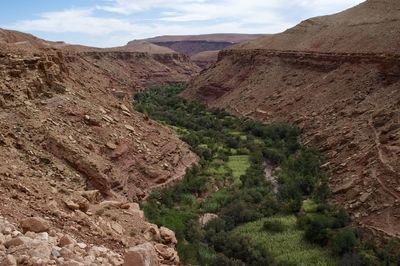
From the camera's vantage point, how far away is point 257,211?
65.9ft

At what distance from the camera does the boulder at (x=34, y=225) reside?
793 centimetres

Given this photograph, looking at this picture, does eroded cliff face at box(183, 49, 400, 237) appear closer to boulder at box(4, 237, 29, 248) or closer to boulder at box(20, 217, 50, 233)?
boulder at box(20, 217, 50, 233)

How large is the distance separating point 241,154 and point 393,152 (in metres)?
11.2

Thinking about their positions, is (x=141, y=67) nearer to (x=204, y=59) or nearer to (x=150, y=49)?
(x=150, y=49)

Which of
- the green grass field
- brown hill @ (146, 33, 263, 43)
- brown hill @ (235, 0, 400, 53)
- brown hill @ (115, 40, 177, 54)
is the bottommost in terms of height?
the green grass field

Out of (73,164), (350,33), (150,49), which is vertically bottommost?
(73,164)

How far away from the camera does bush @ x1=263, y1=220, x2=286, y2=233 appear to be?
18.2 metres

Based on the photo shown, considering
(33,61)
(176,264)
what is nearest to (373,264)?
(176,264)

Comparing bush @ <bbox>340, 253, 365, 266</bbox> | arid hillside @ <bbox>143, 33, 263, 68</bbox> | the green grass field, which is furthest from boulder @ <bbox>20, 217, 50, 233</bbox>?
arid hillside @ <bbox>143, 33, 263, 68</bbox>

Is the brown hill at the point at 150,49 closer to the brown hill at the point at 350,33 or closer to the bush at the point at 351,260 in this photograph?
the brown hill at the point at 350,33

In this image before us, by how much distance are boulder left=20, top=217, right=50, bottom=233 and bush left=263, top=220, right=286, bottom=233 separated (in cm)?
1153

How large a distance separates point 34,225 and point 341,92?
2725 centimetres

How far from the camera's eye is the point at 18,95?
59.6 ft

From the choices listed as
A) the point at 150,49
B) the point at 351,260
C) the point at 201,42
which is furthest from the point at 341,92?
the point at 201,42
